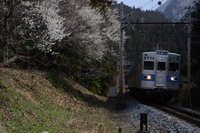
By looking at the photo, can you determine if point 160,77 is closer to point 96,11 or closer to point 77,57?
point 77,57

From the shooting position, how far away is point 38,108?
11.0 meters

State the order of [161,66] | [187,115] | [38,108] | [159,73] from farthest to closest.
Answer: [161,66] → [159,73] → [187,115] → [38,108]

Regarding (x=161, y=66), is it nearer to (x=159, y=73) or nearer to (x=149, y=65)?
(x=159, y=73)

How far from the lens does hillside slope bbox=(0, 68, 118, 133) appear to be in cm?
831

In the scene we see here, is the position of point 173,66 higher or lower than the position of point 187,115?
higher

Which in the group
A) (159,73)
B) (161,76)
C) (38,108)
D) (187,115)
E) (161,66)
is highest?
(161,66)

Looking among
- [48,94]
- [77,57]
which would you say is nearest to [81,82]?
[77,57]

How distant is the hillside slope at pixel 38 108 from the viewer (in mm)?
8312

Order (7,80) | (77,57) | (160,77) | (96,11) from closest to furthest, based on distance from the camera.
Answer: (7,80) → (160,77) → (77,57) → (96,11)

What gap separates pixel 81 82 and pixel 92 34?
6460 millimetres

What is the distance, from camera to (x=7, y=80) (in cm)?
1296

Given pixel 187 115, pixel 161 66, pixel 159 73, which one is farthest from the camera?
pixel 161 66

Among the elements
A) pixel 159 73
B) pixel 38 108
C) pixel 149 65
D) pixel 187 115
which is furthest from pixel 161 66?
pixel 38 108

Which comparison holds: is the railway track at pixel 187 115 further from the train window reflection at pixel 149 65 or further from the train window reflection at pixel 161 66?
the train window reflection at pixel 149 65
